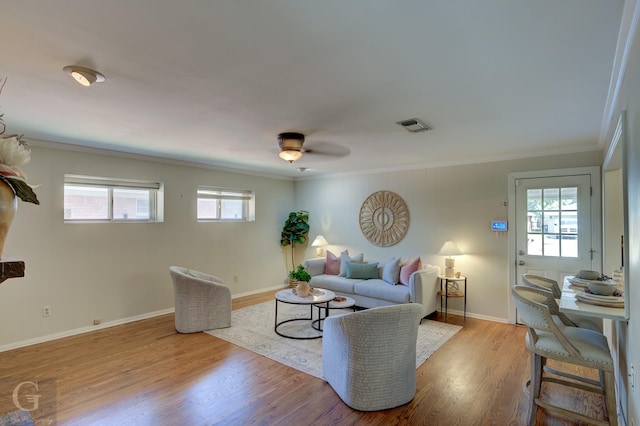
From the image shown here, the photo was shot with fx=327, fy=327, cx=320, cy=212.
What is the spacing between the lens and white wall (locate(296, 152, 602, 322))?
4676 mm

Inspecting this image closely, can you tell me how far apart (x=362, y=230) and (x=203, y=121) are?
12.4ft

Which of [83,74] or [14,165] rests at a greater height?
[83,74]

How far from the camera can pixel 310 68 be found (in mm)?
2043

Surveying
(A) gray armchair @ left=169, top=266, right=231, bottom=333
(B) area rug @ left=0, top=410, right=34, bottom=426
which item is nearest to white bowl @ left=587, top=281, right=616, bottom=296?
(B) area rug @ left=0, top=410, right=34, bottom=426

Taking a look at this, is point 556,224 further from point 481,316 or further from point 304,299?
point 304,299

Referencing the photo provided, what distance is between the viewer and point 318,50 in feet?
5.99

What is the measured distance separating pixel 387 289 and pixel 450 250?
3.67 ft

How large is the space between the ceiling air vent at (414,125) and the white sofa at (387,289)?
2070 mm

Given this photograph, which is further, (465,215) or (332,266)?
(332,266)

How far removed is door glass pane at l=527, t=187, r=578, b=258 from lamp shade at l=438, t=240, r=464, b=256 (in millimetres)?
906

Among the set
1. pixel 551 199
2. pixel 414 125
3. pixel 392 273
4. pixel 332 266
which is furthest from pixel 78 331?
pixel 551 199

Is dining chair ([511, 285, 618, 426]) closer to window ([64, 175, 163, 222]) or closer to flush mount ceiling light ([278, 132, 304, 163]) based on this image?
flush mount ceiling light ([278, 132, 304, 163])

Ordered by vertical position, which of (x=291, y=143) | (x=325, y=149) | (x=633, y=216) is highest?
(x=325, y=149)

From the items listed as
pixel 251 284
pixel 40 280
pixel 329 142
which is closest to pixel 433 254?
pixel 329 142
